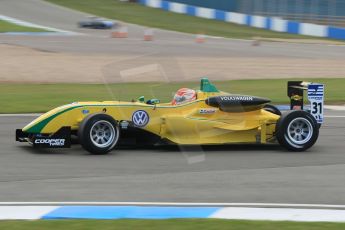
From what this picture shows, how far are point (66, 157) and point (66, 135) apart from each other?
323 mm

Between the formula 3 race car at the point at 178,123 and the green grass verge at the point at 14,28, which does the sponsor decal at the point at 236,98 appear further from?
the green grass verge at the point at 14,28

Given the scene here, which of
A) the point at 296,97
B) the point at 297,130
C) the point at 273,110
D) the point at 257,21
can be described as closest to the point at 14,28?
the point at 257,21

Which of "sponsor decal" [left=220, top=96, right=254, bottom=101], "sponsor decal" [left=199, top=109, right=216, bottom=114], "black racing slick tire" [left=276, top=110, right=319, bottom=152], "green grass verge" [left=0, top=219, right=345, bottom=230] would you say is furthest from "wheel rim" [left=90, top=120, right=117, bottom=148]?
"green grass verge" [left=0, top=219, right=345, bottom=230]

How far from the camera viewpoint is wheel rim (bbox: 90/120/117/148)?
31.0 feet

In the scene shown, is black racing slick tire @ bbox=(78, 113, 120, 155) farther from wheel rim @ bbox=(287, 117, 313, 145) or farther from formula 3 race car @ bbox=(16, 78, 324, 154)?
wheel rim @ bbox=(287, 117, 313, 145)

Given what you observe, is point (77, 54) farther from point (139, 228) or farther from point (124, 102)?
point (139, 228)

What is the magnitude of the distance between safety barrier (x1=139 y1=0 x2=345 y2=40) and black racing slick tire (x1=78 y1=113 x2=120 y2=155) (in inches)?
1519

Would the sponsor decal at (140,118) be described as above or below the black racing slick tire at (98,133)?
above

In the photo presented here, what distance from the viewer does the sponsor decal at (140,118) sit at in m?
9.69

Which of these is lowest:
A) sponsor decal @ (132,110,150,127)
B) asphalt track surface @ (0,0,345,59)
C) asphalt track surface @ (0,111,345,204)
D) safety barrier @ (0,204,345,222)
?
safety barrier @ (0,204,345,222)

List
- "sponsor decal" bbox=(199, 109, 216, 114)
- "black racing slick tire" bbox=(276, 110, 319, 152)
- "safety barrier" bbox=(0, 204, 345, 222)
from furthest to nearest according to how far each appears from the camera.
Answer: "black racing slick tire" bbox=(276, 110, 319, 152), "sponsor decal" bbox=(199, 109, 216, 114), "safety barrier" bbox=(0, 204, 345, 222)

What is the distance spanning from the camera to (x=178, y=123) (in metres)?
9.79

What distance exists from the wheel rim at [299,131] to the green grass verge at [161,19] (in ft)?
114

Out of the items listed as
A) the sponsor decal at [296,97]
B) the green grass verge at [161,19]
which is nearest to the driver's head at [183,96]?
the sponsor decal at [296,97]
